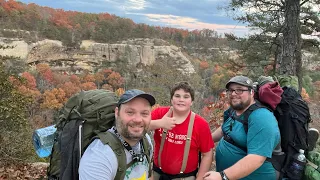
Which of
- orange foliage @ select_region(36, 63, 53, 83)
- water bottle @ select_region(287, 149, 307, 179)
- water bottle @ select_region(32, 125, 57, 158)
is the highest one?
water bottle @ select_region(32, 125, 57, 158)

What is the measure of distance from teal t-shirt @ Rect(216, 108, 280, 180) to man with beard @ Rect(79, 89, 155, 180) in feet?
2.53

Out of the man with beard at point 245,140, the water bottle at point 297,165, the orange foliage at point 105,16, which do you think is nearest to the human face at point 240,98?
the man with beard at point 245,140

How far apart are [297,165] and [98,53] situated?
62525mm

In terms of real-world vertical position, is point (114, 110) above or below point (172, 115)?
above

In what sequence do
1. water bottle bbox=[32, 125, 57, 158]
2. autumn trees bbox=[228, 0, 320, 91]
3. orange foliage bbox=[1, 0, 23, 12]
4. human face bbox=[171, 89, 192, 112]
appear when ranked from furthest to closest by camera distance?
orange foliage bbox=[1, 0, 23, 12] → autumn trees bbox=[228, 0, 320, 91] → human face bbox=[171, 89, 192, 112] → water bottle bbox=[32, 125, 57, 158]

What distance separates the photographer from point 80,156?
1.38 m

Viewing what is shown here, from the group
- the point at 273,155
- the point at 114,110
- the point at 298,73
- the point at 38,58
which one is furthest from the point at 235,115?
the point at 38,58

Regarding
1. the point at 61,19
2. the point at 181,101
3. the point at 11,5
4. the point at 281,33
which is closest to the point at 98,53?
the point at 61,19

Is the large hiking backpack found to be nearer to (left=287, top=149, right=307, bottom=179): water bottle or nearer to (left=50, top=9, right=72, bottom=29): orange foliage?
(left=287, top=149, right=307, bottom=179): water bottle

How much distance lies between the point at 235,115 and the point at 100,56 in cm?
6222

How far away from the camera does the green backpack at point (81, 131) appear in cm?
138

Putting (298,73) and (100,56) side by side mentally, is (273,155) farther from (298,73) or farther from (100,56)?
(100,56)

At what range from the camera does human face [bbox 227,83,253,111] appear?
6.57 ft

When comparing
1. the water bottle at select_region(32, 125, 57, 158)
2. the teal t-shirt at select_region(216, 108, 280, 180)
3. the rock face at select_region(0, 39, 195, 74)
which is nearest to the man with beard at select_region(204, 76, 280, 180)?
the teal t-shirt at select_region(216, 108, 280, 180)
